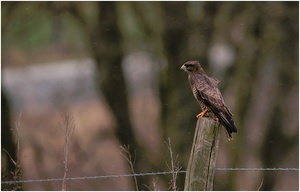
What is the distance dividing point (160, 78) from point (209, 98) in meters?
5.64

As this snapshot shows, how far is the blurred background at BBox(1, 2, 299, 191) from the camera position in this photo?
41.2ft

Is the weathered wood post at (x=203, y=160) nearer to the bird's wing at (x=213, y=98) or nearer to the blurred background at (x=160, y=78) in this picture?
the bird's wing at (x=213, y=98)

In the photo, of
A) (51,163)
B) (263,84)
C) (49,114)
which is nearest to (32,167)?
(51,163)

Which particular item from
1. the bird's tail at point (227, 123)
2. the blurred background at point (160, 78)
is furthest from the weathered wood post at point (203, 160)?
the blurred background at point (160, 78)

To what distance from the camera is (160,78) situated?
1303 centimetres

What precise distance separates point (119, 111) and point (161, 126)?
1.89 feet

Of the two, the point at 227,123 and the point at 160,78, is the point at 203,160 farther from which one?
the point at 160,78

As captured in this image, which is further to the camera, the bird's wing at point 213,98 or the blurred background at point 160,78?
the blurred background at point 160,78

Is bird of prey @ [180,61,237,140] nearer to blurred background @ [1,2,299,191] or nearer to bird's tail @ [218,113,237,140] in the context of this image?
bird's tail @ [218,113,237,140]

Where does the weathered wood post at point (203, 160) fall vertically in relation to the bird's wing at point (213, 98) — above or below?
below

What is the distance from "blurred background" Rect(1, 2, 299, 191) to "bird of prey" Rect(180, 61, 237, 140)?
186 inches

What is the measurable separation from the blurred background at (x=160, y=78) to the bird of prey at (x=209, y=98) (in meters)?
4.72

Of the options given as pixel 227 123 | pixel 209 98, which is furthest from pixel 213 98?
pixel 227 123

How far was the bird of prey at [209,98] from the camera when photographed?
696 cm
